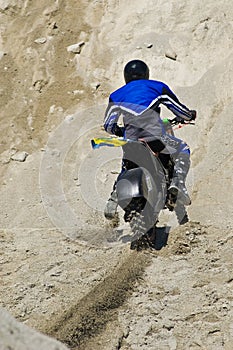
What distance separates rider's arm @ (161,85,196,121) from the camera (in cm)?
756

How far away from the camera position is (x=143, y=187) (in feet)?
22.1

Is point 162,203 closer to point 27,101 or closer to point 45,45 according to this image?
point 27,101

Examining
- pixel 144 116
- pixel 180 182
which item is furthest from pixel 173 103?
pixel 180 182

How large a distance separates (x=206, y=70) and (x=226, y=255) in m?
4.93

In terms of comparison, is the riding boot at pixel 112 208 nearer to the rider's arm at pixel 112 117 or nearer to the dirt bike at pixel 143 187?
the dirt bike at pixel 143 187

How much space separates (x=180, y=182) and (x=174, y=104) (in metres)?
1.01

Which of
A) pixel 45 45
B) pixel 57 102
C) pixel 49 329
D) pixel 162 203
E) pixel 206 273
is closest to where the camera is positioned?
pixel 49 329

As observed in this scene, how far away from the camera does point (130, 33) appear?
11852 mm

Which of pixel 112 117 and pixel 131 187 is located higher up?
pixel 112 117

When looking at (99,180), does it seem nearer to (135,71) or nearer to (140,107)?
(135,71)

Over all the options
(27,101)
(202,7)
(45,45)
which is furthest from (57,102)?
(202,7)

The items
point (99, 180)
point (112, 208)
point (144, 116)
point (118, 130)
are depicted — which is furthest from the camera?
point (99, 180)

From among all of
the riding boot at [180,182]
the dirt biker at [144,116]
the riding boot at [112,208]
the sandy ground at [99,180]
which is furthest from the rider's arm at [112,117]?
the sandy ground at [99,180]

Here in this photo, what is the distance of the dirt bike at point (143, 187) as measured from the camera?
6.77 meters
